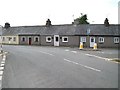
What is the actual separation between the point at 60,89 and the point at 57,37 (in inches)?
2061

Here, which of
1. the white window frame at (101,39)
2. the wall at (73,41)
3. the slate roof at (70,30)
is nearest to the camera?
the white window frame at (101,39)

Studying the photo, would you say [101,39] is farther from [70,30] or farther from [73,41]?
[70,30]

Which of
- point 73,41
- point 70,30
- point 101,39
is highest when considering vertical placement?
point 70,30

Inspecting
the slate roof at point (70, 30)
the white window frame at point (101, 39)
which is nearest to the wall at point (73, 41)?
the slate roof at point (70, 30)

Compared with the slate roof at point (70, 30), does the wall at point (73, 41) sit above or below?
below

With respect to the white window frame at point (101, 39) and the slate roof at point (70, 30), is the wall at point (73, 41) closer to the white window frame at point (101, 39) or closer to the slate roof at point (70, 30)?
the slate roof at point (70, 30)

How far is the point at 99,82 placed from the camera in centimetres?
1113

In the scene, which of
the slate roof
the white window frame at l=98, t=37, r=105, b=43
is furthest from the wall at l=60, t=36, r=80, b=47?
the white window frame at l=98, t=37, r=105, b=43

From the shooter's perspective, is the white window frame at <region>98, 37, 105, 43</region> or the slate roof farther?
the slate roof

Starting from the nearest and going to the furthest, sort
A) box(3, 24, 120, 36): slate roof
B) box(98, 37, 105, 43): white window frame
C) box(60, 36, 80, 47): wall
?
box(98, 37, 105, 43): white window frame
box(3, 24, 120, 36): slate roof
box(60, 36, 80, 47): wall

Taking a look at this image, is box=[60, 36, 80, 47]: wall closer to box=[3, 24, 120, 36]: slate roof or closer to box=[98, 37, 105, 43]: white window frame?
box=[3, 24, 120, 36]: slate roof

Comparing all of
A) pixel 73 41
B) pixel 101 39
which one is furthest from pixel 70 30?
pixel 101 39

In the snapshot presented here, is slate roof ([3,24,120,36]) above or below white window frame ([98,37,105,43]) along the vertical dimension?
above

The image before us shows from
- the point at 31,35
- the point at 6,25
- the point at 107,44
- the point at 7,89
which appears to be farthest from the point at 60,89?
the point at 6,25
